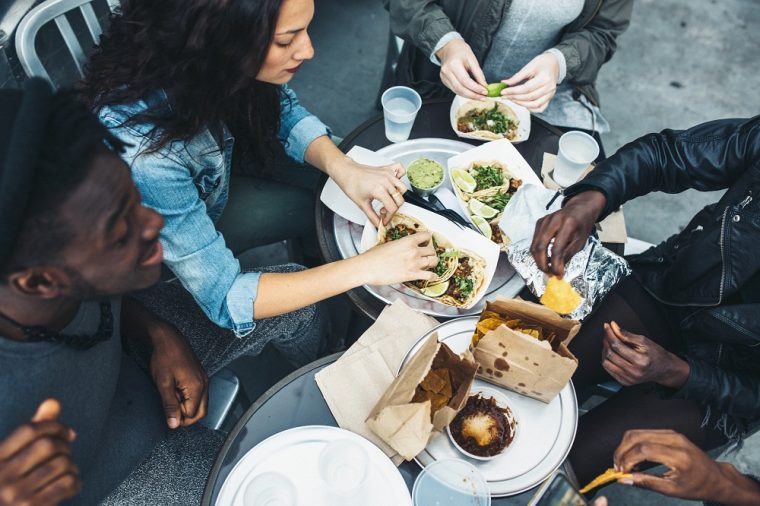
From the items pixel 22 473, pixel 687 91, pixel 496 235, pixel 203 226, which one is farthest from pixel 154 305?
pixel 687 91

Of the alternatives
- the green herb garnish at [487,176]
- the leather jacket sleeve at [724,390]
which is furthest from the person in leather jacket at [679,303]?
the green herb garnish at [487,176]

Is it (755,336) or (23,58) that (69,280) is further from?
(755,336)

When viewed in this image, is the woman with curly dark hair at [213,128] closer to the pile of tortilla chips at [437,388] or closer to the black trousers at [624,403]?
the pile of tortilla chips at [437,388]

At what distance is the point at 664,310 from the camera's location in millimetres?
1924

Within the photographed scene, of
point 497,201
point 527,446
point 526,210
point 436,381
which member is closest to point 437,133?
point 497,201

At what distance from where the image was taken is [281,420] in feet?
4.71

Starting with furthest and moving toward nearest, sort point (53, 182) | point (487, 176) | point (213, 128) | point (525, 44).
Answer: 1. point (525, 44)
2. point (487, 176)
3. point (213, 128)
4. point (53, 182)

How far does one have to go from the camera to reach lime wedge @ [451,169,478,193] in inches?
71.6

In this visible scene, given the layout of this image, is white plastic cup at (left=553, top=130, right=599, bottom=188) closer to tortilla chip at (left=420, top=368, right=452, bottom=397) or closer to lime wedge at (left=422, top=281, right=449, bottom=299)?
lime wedge at (left=422, top=281, right=449, bottom=299)

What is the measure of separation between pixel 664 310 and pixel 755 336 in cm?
35

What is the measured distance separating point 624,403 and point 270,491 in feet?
3.82

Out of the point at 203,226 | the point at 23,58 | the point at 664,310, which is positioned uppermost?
the point at 23,58

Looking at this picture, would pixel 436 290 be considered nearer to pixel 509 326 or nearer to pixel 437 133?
pixel 509 326

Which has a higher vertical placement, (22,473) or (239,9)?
(239,9)
